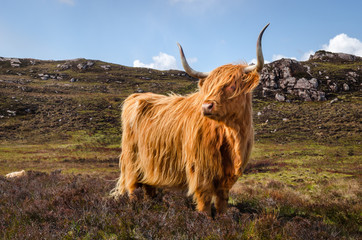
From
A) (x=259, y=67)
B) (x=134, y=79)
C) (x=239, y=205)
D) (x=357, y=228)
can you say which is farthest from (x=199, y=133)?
(x=134, y=79)

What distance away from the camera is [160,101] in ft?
16.4

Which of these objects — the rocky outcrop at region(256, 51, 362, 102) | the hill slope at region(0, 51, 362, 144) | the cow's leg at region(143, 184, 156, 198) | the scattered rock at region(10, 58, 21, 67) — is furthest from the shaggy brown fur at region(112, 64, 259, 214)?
the scattered rock at region(10, 58, 21, 67)

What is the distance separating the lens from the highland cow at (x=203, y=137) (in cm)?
336

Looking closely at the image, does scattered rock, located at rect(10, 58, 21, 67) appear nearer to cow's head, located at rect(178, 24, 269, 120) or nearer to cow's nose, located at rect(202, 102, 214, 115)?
cow's head, located at rect(178, 24, 269, 120)

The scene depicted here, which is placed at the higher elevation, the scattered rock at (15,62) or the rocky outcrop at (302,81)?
the scattered rock at (15,62)

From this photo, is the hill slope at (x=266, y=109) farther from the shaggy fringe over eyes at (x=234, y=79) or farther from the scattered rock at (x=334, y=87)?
the shaggy fringe over eyes at (x=234, y=79)

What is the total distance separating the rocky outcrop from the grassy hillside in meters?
3.29

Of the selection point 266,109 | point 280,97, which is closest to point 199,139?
point 266,109

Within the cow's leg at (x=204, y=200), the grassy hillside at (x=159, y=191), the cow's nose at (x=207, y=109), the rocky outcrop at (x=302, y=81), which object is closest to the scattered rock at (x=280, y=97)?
the rocky outcrop at (x=302, y=81)

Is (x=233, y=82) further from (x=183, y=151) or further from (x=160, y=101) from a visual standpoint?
(x=160, y=101)

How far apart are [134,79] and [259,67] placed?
98112 mm

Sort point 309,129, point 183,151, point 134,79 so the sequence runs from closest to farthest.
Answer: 1. point 183,151
2. point 309,129
3. point 134,79

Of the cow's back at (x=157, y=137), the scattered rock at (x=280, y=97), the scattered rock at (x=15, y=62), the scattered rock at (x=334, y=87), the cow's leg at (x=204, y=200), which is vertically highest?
the scattered rock at (x=15, y=62)

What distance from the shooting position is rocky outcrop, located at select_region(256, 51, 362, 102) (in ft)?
169
